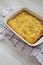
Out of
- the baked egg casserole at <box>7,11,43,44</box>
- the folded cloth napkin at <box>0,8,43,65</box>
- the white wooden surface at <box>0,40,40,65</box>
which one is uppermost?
the baked egg casserole at <box>7,11,43,44</box>

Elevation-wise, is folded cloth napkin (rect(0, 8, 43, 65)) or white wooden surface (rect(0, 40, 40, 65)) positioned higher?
folded cloth napkin (rect(0, 8, 43, 65))

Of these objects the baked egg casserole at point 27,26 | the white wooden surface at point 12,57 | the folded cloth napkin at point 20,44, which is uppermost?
the baked egg casserole at point 27,26

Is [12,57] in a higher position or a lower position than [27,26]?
lower

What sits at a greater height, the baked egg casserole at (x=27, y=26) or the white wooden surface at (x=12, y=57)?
the baked egg casserole at (x=27, y=26)

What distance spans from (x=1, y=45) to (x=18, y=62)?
0.12 meters

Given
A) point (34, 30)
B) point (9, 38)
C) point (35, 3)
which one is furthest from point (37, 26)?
point (35, 3)

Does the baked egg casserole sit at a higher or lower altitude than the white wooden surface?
higher

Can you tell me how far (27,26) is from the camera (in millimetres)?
647

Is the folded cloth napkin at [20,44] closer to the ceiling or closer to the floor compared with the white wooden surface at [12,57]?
closer to the ceiling

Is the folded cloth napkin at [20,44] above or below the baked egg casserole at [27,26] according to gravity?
below

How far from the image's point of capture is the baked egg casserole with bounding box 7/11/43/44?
61cm

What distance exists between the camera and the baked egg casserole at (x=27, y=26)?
61 centimetres

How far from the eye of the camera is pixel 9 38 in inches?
25.6

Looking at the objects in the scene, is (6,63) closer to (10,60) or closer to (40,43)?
(10,60)
